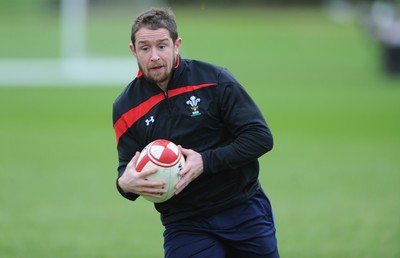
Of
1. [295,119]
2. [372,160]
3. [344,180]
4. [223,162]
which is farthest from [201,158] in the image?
[295,119]

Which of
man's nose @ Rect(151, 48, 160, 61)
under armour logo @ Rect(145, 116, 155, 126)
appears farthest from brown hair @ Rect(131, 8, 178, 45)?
under armour logo @ Rect(145, 116, 155, 126)

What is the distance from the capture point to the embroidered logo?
19.3 ft

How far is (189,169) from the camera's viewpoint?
5.71 meters

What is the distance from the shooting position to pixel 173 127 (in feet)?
19.5

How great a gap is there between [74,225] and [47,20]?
132 ft

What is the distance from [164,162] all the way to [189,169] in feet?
0.62

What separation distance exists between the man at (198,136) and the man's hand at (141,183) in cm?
5

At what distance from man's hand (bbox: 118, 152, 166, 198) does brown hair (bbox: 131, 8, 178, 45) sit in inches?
38.3

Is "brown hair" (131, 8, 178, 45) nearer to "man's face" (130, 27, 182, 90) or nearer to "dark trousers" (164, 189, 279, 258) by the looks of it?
"man's face" (130, 27, 182, 90)

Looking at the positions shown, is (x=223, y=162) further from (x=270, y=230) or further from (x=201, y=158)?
(x=270, y=230)

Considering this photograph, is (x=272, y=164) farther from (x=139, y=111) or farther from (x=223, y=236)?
(x=139, y=111)

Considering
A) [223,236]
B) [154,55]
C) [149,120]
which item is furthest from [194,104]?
[223,236]

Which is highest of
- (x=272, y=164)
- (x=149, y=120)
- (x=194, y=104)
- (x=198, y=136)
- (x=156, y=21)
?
(x=156, y=21)

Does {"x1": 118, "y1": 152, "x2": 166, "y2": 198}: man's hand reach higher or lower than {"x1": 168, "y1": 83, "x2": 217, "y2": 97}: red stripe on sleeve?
lower
